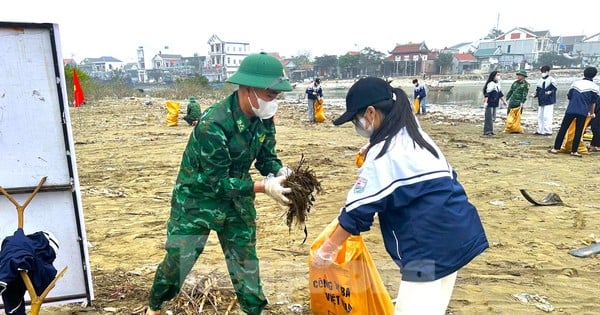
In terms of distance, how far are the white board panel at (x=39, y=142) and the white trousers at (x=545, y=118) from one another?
1100 cm

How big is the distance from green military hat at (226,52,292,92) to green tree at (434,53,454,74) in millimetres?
65471

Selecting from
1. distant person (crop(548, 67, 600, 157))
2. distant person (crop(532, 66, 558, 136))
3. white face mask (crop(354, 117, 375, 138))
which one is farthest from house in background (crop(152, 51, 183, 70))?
white face mask (crop(354, 117, 375, 138))

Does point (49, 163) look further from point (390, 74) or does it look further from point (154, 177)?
point (390, 74)

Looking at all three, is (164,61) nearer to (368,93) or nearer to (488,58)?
(488,58)

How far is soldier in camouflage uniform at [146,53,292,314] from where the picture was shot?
232cm

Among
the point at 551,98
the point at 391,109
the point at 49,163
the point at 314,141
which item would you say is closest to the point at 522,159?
the point at 551,98

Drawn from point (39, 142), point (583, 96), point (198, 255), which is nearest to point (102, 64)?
point (583, 96)

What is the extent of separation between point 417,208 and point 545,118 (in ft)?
34.9

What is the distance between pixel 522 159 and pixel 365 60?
183 feet

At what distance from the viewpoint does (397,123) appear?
187 cm

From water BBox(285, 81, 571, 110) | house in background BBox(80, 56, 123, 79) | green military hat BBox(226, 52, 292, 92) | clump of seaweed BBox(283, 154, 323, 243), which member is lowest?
water BBox(285, 81, 571, 110)

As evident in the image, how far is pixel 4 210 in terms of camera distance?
2.57 meters

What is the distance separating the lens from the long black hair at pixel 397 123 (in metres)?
1.85

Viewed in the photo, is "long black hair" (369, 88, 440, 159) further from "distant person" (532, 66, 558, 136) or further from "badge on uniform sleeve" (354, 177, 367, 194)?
"distant person" (532, 66, 558, 136)
